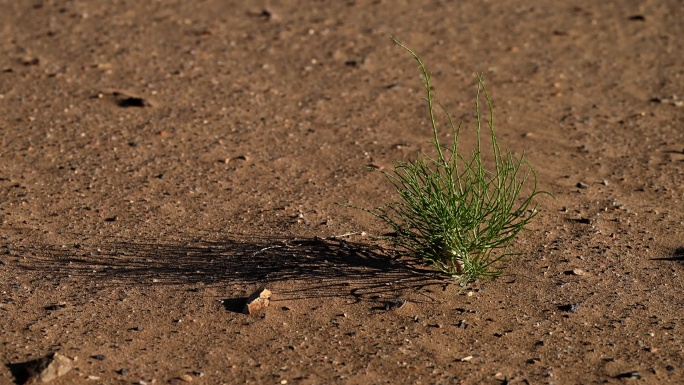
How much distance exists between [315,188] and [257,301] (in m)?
1.24

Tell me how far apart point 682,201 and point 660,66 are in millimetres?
2045

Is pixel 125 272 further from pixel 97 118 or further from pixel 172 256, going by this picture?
pixel 97 118

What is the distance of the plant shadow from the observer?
14.5 ft

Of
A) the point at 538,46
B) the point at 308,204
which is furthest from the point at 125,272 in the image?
the point at 538,46

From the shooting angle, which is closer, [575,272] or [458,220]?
[458,220]

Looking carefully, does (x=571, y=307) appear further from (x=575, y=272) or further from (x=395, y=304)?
(x=395, y=304)

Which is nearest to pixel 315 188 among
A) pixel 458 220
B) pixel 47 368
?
pixel 458 220

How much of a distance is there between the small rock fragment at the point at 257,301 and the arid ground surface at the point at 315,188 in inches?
2.0

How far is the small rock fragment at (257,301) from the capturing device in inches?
165

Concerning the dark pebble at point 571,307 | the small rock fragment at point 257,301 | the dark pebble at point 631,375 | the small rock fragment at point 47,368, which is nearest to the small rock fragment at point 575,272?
the dark pebble at point 571,307

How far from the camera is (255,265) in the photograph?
4.57m

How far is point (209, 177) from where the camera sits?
5.45m

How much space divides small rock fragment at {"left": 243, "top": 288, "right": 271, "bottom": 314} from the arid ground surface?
0.05m

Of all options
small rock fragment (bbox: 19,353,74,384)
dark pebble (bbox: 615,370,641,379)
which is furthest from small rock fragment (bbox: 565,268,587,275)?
small rock fragment (bbox: 19,353,74,384)
